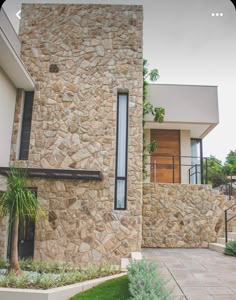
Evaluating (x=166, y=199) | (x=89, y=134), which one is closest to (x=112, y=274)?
(x=89, y=134)

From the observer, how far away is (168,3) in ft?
8.05

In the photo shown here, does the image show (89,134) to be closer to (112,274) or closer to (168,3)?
(112,274)

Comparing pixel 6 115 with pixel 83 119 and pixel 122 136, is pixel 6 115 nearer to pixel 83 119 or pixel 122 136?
pixel 83 119

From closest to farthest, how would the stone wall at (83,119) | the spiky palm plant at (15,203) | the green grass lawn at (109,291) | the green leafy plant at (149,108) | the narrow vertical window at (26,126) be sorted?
1. the green grass lawn at (109,291)
2. the spiky palm plant at (15,203)
3. the stone wall at (83,119)
4. the narrow vertical window at (26,126)
5. the green leafy plant at (149,108)

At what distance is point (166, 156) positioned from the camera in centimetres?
1207

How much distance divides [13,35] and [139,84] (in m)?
3.69

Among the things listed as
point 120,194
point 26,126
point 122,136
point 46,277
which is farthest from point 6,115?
point 46,277

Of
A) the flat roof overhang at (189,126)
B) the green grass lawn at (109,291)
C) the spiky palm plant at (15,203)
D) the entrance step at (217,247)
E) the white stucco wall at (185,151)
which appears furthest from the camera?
the white stucco wall at (185,151)

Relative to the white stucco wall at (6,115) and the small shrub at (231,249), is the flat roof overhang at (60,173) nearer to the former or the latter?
the white stucco wall at (6,115)

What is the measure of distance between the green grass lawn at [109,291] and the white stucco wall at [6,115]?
4113 millimetres

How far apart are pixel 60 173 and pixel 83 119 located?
1791mm

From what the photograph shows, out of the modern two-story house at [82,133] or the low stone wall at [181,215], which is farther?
the low stone wall at [181,215]

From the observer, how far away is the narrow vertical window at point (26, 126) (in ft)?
26.4

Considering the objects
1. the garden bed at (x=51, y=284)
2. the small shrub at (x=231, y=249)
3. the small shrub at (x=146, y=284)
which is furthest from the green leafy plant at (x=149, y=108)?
the small shrub at (x=146, y=284)
